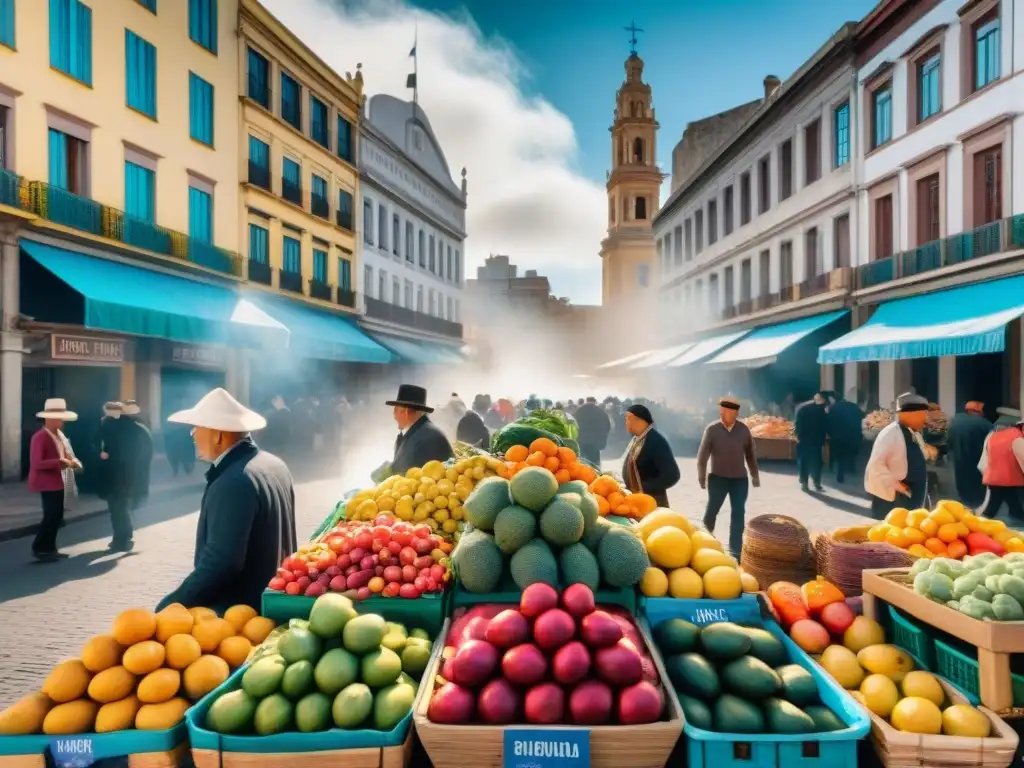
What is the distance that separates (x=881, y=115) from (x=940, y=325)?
29.9 feet

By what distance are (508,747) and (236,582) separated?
2.06 meters

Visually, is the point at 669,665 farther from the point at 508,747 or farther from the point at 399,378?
the point at 399,378

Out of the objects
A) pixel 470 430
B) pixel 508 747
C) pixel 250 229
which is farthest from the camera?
pixel 250 229

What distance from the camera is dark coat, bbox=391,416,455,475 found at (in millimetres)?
6691

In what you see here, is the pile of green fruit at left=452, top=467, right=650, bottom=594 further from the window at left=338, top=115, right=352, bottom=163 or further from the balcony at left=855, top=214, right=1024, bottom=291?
the window at left=338, top=115, right=352, bottom=163

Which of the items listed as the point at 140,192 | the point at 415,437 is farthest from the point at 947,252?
the point at 140,192

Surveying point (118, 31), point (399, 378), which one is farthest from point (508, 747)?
point (399, 378)

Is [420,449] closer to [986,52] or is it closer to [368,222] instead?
[986,52]

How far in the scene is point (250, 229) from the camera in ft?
80.8

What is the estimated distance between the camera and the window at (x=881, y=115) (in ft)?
68.6

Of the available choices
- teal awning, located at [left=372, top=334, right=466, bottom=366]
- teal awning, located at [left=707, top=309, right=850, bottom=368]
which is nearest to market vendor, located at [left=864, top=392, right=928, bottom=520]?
teal awning, located at [left=707, top=309, right=850, bottom=368]

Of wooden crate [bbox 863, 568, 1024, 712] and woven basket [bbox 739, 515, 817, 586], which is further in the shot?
woven basket [bbox 739, 515, 817, 586]

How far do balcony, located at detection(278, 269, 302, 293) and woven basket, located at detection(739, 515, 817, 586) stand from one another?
2372 centimetres

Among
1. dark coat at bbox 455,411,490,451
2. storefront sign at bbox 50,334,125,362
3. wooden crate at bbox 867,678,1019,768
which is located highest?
storefront sign at bbox 50,334,125,362
